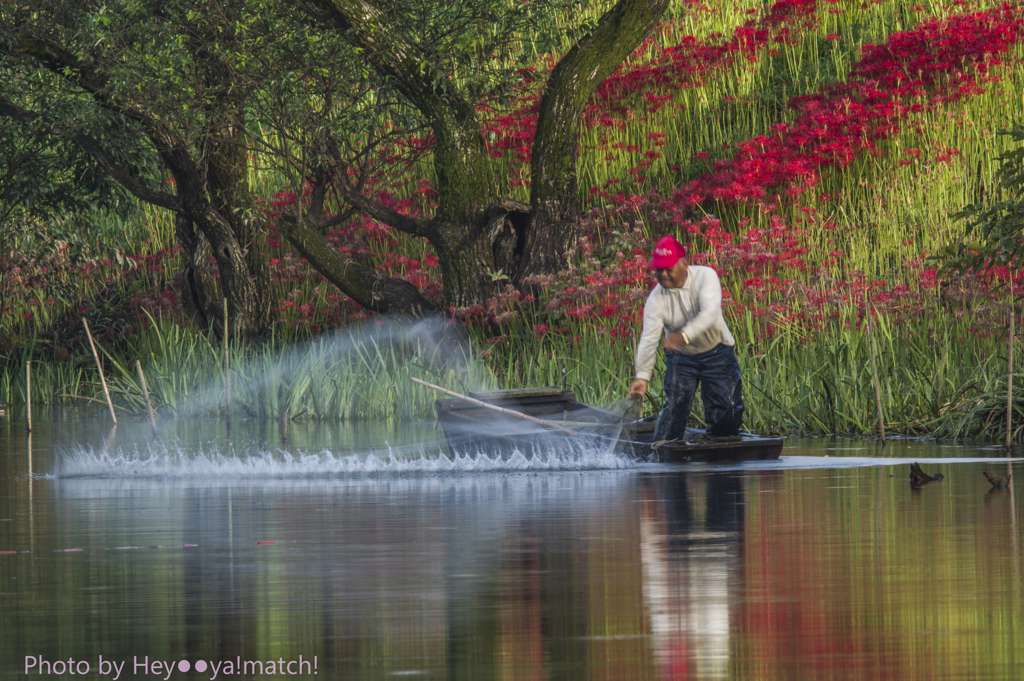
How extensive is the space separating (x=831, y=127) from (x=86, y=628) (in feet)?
63.4

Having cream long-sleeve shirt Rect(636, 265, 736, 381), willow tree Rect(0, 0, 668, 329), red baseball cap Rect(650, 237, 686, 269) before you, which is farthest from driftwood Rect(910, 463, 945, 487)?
willow tree Rect(0, 0, 668, 329)

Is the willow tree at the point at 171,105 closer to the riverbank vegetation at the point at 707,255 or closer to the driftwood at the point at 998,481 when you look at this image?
the riverbank vegetation at the point at 707,255

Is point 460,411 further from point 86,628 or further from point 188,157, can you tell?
point 188,157

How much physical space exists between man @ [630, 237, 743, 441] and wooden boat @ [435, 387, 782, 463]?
25 centimetres

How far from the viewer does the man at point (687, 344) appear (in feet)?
43.2

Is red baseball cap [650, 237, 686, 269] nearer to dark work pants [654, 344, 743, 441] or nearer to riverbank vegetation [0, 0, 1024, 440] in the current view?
dark work pants [654, 344, 743, 441]

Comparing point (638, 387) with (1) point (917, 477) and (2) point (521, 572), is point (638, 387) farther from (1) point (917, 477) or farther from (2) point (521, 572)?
(2) point (521, 572)

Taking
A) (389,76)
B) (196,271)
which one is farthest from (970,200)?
(196,271)

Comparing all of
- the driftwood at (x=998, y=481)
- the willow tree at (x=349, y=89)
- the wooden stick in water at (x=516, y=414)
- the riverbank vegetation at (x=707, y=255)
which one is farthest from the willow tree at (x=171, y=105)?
the driftwood at (x=998, y=481)

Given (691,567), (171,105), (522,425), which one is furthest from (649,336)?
(171,105)

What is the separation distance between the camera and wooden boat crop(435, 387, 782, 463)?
13.4 metres

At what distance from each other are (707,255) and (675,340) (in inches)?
307

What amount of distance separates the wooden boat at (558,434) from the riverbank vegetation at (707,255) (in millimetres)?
2635

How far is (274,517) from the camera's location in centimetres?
1025
